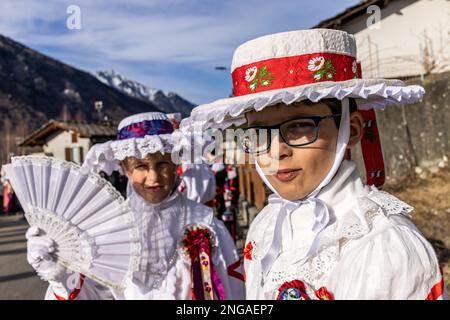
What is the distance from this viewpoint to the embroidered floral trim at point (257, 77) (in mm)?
1402

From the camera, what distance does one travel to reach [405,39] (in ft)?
33.5

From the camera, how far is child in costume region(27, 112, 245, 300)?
8.63 feet

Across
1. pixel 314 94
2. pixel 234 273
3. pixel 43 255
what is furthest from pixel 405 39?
pixel 314 94

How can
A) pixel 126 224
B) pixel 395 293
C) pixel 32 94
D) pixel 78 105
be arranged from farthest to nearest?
pixel 78 105 → pixel 32 94 → pixel 126 224 → pixel 395 293

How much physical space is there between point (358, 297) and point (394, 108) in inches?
318

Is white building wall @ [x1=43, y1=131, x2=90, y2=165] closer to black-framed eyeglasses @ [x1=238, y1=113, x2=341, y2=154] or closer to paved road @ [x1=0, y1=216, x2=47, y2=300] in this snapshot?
paved road @ [x1=0, y1=216, x2=47, y2=300]

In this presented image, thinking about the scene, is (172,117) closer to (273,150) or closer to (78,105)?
(273,150)

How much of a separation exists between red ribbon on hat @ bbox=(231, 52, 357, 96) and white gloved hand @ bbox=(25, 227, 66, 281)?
5.02 ft

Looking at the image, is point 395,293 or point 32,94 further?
point 32,94
